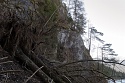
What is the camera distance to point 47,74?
3676mm

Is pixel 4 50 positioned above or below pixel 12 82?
above

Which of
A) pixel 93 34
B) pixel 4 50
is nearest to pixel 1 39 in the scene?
pixel 4 50

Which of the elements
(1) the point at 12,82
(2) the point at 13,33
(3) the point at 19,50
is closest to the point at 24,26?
(2) the point at 13,33

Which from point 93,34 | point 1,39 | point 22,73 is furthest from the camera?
point 93,34

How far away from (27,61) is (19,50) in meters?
0.29

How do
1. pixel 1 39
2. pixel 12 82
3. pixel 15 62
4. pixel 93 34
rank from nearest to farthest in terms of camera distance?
pixel 12 82
pixel 15 62
pixel 1 39
pixel 93 34

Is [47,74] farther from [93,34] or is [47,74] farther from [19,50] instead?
[93,34]

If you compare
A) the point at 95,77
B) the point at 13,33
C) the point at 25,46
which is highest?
the point at 13,33

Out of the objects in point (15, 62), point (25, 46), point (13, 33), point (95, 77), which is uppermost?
point (13, 33)

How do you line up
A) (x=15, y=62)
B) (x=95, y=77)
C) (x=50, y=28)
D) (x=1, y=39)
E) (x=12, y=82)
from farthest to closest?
(x=50, y=28), (x=95, y=77), (x=1, y=39), (x=15, y=62), (x=12, y=82)

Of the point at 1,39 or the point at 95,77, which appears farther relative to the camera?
the point at 95,77

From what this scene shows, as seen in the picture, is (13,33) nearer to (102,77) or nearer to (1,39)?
(1,39)

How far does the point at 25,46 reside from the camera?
390 cm

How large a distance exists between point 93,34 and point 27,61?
4125 cm
